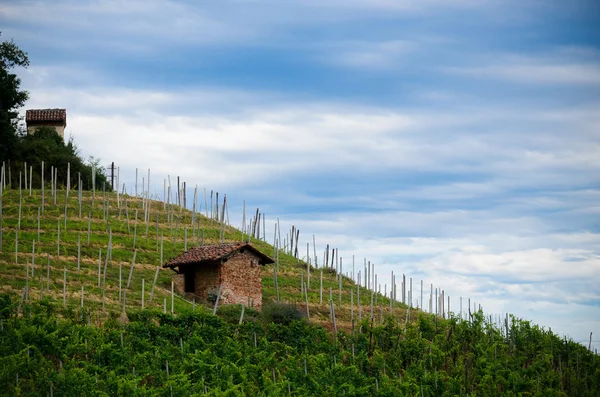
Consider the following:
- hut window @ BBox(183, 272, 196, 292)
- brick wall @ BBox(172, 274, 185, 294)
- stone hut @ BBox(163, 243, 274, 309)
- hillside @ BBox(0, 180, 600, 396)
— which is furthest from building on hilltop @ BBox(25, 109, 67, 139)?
stone hut @ BBox(163, 243, 274, 309)

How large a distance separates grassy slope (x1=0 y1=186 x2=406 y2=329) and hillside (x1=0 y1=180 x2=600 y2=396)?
124 millimetres

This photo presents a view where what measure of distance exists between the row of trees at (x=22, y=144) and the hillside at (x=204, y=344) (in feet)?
31.2

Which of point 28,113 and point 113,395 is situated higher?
point 28,113

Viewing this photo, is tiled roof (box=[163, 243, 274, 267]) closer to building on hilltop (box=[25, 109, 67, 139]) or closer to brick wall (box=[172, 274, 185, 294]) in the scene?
brick wall (box=[172, 274, 185, 294])

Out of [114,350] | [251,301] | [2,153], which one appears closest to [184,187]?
[2,153]

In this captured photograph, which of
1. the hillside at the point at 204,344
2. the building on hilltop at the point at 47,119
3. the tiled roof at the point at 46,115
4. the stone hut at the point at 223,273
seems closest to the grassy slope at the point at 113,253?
the hillside at the point at 204,344

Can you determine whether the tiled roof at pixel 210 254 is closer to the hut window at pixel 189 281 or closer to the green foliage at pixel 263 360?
the hut window at pixel 189 281

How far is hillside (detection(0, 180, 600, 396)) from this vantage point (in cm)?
2541

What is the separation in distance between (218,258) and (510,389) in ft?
48.6

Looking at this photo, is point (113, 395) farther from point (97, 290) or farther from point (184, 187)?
point (184, 187)

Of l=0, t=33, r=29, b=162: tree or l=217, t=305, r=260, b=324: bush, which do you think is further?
l=0, t=33, r=29, b=162: tree

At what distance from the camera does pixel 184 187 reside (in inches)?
2110

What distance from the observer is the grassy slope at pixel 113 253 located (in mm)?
35438

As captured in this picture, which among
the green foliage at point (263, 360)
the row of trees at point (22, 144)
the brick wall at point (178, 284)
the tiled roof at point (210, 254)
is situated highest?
the row of trees at point (22, 144)
